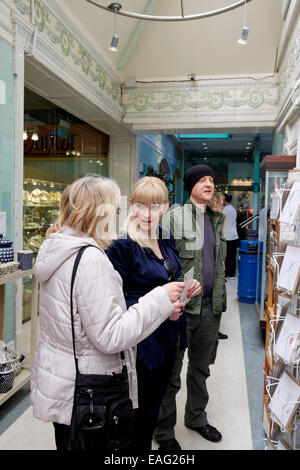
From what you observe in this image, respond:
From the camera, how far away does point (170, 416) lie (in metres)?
2.19

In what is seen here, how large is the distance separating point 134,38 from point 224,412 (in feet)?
17.9

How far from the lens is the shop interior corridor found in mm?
2326

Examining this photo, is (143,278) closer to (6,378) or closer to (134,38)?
(6,378)

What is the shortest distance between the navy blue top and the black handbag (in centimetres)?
41

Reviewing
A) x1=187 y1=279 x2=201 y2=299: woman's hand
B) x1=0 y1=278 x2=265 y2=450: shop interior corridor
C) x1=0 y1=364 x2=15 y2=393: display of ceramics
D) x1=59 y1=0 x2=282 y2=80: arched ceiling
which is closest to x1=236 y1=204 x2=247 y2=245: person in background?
x1=59 y1=0 x2=282 y2=80: arched ceiling

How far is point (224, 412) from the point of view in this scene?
8.95 ft

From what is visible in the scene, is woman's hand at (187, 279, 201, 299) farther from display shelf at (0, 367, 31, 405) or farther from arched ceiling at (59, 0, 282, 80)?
arched ceiling at (59, 0, 282, 80)

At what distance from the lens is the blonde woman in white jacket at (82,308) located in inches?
43.9

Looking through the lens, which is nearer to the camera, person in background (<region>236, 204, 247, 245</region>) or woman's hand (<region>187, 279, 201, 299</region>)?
woman's hand (<region>187, 279, 201, 299</region>)

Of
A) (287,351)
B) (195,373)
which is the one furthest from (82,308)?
(195,373)

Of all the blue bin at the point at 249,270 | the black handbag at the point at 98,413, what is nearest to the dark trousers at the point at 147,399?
the black handbag at the point at 98,413

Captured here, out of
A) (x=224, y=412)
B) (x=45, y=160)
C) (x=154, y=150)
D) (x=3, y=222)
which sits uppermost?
(x=154, y=150)

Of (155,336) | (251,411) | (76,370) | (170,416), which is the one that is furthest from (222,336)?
(76,370)

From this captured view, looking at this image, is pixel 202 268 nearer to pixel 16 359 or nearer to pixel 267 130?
pixel 16 359
